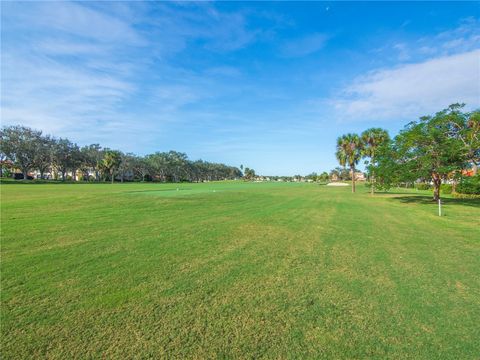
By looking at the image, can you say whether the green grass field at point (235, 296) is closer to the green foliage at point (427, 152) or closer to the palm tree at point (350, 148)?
the green foliage at point (427, 152)

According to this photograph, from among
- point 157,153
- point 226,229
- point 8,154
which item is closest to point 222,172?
point 157,153

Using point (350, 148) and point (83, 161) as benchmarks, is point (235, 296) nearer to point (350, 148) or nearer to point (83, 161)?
point (350, 148)

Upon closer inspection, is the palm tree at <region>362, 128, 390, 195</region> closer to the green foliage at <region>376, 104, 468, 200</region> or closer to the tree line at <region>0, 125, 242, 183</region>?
the green foliage at <region>376, 104, 468, 200</region>

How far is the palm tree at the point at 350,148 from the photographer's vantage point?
4059cm

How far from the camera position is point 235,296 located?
434 cm

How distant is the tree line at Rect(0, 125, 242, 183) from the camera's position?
227ft

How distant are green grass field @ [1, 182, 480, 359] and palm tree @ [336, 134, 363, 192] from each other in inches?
1353

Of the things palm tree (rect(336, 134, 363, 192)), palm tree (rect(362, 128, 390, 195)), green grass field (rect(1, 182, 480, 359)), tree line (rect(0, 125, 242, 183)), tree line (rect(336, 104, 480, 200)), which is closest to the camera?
green grass field (rect(1, 182, 480, 359))

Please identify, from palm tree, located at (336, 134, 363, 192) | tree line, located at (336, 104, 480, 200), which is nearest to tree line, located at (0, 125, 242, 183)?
palm tree, located at (336, 134, 363, 192)

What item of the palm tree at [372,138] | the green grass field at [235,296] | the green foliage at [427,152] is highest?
the palm tree at [372,138]

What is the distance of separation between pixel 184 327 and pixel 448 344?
3394 millimetres

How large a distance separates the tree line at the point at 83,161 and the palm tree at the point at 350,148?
7451 centimetres

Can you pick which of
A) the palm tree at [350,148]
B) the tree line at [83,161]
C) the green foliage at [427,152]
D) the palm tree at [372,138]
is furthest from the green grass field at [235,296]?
the tree line at [83,161]

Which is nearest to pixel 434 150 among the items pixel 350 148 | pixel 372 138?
pixel 372 138
